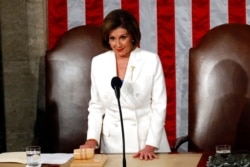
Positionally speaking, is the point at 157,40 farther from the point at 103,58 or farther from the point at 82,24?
the point at 103,58

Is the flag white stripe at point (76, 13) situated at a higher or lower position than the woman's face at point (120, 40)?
higher

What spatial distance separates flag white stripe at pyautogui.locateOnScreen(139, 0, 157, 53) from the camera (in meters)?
4.00

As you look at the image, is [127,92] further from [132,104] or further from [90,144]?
[90,144]

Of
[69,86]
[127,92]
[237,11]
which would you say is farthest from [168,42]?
[127,92]

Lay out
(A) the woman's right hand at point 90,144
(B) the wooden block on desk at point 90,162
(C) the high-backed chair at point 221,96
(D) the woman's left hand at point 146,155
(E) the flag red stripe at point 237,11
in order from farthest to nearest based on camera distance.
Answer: (E) the flag red stripe at point 237,11 → (C) the high-backed chair at point 221,96 → (A) the woman's right hand at point 90,144 → (D) the woman's left hand at point 146,155 → (B) the wooden block on desk at point 90,162

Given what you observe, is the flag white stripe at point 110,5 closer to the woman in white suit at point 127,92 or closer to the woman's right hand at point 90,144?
the woman in white suit at point 127,92

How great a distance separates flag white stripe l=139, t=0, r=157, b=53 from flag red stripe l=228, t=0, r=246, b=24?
496 millimetres

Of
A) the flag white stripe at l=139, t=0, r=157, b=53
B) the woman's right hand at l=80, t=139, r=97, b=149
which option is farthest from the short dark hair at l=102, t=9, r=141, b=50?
the flag white stripe at l=139, t=0, r=157, b=53

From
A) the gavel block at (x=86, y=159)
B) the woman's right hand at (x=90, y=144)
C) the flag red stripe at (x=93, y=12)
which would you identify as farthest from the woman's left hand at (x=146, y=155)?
the flag red stripe at (x=93, y=12)

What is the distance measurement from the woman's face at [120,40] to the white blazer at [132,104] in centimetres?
9

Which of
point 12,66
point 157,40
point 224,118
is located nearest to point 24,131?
point 12,66

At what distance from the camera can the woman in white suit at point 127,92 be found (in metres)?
3.09

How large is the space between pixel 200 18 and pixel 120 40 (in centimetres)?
105

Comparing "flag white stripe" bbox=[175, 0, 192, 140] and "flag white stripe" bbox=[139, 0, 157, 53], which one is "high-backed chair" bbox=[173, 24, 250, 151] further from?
"flag white stripe" bbox=[139, 0, 157, 53]
